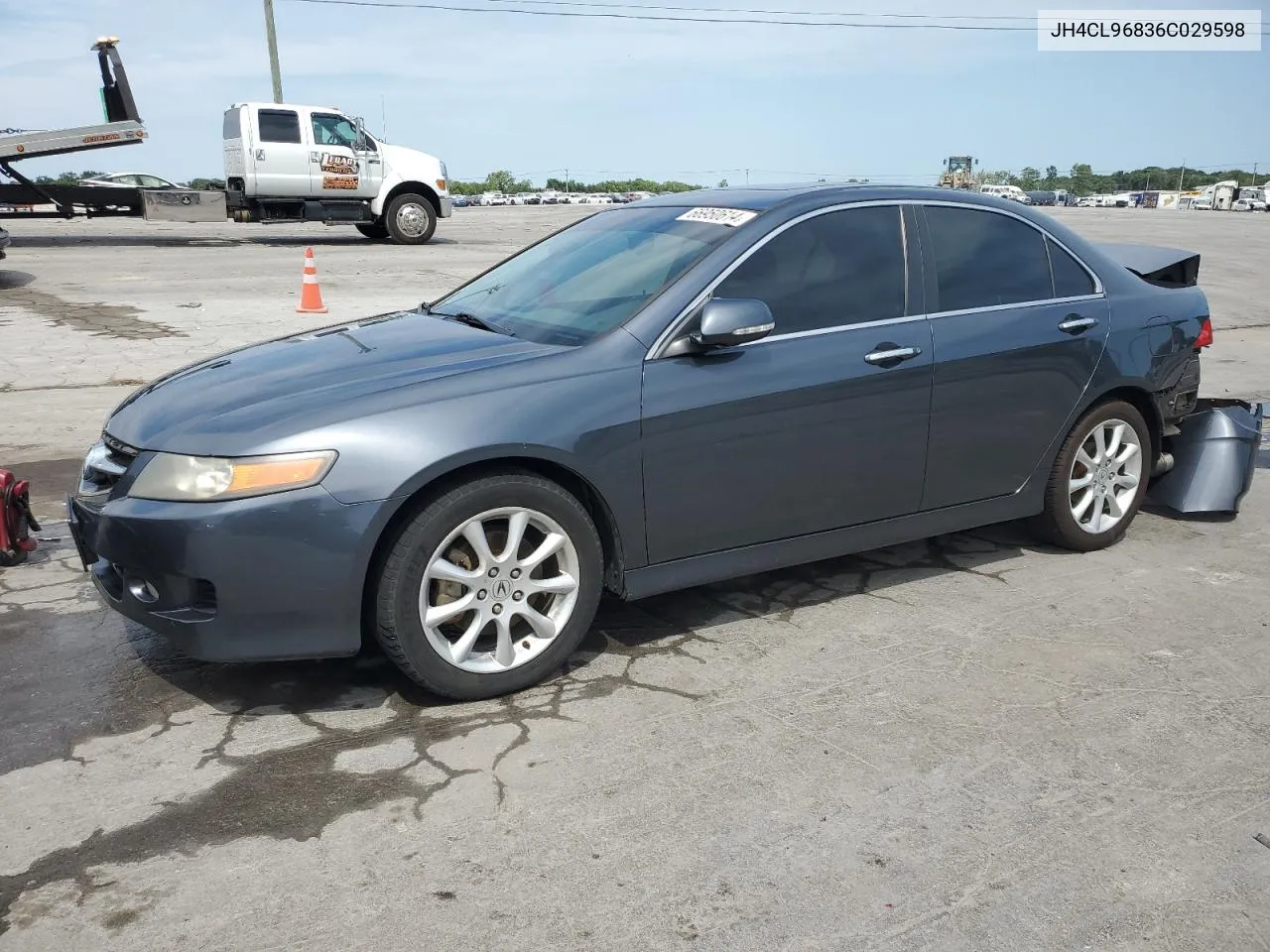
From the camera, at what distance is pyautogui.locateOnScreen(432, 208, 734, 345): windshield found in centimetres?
394

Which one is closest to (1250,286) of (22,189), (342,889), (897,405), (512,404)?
(897,405)

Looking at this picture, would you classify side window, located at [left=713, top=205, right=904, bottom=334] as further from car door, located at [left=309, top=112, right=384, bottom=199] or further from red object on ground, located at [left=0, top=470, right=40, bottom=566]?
car door, located at [left=309, top=112, right=384, bottom=199]

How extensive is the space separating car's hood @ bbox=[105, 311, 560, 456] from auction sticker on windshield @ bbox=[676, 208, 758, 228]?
2.93 feet

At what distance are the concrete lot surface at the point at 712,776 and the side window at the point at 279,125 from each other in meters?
17.1

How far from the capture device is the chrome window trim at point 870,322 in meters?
3.77

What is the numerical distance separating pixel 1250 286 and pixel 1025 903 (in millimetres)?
18040

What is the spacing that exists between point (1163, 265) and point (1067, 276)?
95 cm

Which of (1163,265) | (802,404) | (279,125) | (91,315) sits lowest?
(91,315)

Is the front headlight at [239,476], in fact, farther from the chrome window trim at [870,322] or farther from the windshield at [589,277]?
the chrome window trim at [870,322]

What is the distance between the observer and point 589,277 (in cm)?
425

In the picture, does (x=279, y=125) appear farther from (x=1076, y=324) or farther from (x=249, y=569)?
(x=249, y=569)

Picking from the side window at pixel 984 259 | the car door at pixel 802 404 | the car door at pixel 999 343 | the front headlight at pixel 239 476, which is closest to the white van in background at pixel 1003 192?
the side window at pixel 984 259

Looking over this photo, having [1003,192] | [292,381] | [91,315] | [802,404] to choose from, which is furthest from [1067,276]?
[1003,192]

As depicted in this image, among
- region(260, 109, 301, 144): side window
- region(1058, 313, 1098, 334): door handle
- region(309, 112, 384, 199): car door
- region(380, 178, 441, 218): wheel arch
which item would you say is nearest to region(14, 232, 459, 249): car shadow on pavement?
region(380, 178, 441, 218): wheel arch
